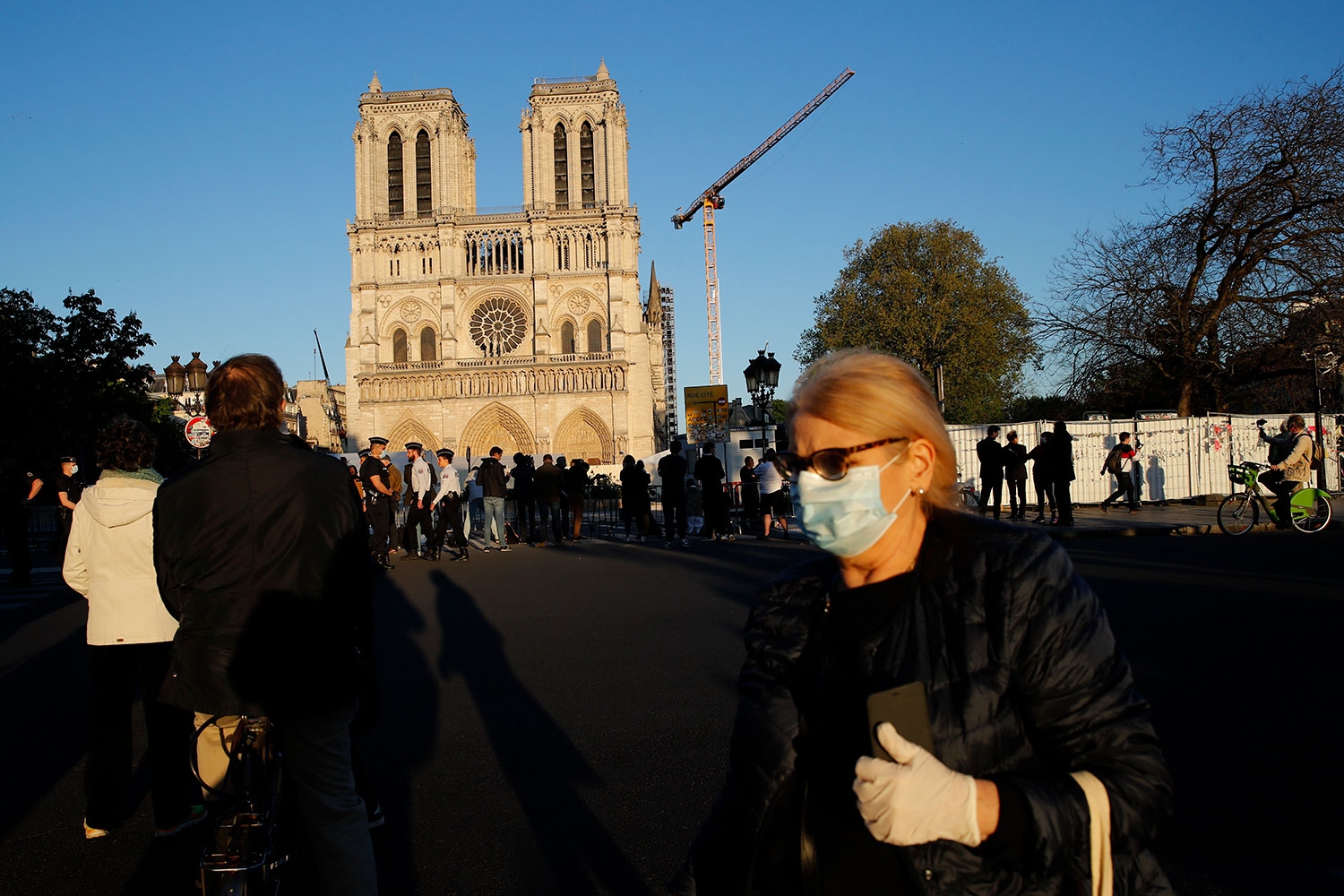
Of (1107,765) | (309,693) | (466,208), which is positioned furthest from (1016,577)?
(466,208)

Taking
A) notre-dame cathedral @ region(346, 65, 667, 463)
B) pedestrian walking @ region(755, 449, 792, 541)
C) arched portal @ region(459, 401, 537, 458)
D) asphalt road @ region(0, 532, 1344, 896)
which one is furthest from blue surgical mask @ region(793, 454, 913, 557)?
arched portal @ region(459, 401, 537, 458)

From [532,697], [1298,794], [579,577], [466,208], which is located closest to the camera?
[1298,794]

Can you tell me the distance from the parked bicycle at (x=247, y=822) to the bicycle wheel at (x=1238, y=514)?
552 inches

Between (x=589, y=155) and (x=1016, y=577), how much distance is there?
6061cm

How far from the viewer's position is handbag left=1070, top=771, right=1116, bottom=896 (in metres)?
1.39

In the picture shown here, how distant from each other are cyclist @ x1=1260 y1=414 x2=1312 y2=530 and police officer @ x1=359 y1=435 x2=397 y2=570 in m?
11.6

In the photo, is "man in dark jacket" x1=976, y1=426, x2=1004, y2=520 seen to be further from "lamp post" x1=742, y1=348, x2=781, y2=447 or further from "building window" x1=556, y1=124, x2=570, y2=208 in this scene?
"building window" x1=556, y1=124, x2=570, y2=208

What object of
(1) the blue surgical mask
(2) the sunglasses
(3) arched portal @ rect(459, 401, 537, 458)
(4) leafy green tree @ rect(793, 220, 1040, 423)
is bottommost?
(1) the blue surgical mask

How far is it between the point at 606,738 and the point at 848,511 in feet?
11.6

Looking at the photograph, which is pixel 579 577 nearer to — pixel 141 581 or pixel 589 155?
pixel 141 581

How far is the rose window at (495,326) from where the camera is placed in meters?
60.5

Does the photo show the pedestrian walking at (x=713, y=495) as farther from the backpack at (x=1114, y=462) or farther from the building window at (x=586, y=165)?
the building window at (x=586, y=165)

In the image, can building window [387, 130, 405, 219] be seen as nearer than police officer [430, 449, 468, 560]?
No

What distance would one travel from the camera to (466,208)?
61.8m
